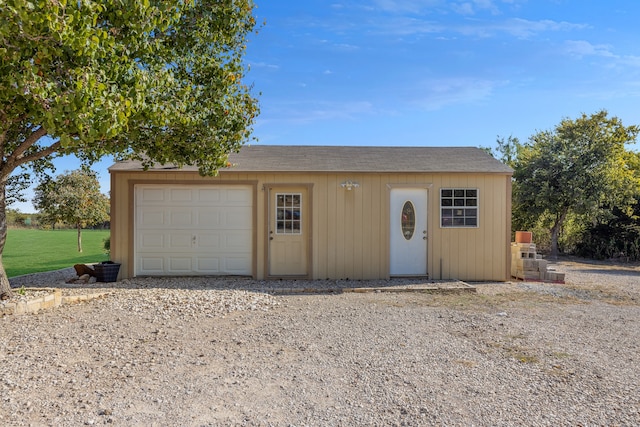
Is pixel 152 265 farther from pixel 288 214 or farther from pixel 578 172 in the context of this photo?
pixel 578 172

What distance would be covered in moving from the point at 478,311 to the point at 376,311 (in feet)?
5.08

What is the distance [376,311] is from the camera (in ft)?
19.8

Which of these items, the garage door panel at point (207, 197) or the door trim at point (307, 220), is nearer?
the door trim at point (307, 220)

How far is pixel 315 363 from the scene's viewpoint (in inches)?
150

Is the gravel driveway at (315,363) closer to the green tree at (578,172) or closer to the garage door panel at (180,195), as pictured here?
the garage door panel at (180,195)

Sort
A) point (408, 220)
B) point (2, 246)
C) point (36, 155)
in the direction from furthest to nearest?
point (408, 220) → point (2, 246) → point (36, 155)

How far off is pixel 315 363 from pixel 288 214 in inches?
218

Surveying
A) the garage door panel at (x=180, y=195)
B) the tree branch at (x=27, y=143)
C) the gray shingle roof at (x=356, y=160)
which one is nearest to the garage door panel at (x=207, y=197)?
the garage door panel at (x=180, y=195)

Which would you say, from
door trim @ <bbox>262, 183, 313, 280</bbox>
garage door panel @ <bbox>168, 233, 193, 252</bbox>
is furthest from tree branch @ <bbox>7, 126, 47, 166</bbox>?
door trim @ <bbox>262, 183, 313, 280</bbox>

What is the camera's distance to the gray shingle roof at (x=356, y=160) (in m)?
9.09

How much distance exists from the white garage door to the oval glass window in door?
3.39 metres

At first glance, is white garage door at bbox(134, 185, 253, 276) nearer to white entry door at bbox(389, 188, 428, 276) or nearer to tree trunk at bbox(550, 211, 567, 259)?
white entry door at bbox(389, 188, 428, 276)

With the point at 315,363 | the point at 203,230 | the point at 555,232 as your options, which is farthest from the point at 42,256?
the point at 555,232

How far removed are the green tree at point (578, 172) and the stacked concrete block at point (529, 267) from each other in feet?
17.1
